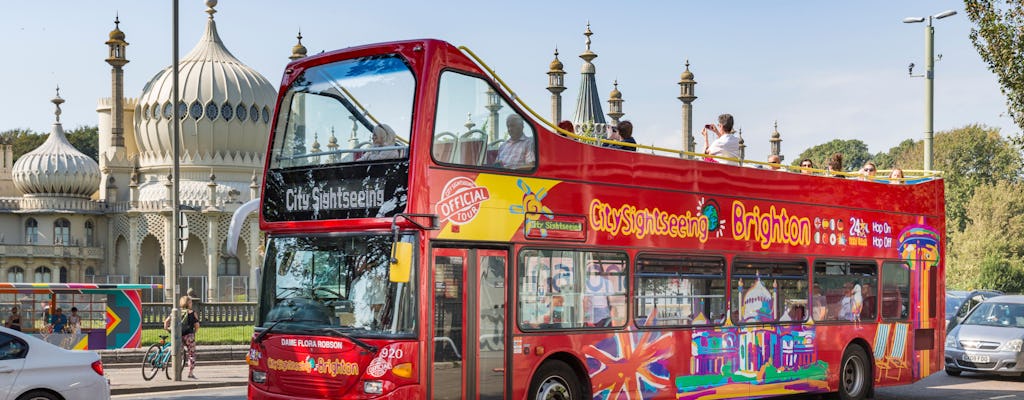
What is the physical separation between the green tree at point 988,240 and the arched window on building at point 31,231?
50.7 meters

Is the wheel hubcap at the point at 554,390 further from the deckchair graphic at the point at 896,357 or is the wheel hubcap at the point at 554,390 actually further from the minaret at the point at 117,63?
the minaret at the point at 117,63

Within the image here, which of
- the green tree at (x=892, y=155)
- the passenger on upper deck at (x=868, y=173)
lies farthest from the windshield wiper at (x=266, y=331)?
the green tree at (x=892, y=155)

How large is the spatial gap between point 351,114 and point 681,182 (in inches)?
179

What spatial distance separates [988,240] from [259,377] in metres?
59.0

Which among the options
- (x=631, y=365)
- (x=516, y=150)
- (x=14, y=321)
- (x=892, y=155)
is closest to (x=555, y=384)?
(x=631, y=365)

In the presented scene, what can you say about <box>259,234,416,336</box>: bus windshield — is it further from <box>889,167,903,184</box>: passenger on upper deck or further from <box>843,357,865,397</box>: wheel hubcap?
<box>889,167,903,184</box>: passenger on upper deck

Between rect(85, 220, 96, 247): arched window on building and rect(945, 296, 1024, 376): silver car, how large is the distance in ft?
193

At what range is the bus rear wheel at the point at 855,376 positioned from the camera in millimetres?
17828

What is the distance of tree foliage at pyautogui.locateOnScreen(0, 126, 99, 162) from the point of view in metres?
93.5

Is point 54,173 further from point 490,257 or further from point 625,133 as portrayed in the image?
point 490,257

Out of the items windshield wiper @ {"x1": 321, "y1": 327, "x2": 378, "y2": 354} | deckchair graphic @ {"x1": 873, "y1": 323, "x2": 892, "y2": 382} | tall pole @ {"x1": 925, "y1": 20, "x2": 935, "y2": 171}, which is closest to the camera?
windshield wiper @ {"x1": 321, "y1": 327, "x2": 378, "y2": 354}

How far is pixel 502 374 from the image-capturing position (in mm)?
12453

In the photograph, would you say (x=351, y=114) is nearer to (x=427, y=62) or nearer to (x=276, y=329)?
(x=427, y=62)

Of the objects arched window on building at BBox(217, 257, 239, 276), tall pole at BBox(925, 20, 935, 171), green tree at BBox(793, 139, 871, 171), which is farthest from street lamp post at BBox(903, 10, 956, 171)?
green tree at BBox(793, 139, 871, 171)
